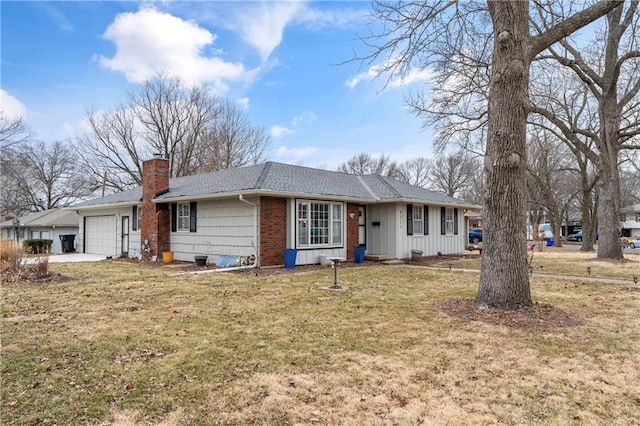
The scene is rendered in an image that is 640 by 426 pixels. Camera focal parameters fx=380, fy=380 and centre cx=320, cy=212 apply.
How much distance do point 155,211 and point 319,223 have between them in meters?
6.88

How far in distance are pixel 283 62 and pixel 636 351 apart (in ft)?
43.8

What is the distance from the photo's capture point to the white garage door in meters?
18.9

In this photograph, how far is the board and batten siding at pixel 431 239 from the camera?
15695 mm

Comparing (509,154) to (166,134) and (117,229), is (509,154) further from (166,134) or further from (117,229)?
(166,134)

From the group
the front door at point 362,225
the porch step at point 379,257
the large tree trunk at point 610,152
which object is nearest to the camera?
the porch step at point 379,257

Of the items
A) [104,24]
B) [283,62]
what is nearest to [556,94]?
[283,62]

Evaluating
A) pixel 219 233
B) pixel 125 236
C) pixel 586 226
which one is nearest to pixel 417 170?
pixel 586 226

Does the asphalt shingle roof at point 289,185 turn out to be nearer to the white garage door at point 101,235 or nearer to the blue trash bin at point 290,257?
the white garage door at point 101,235

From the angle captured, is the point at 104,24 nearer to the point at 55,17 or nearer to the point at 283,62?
the point at 55,17

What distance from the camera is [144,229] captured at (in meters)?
16.0

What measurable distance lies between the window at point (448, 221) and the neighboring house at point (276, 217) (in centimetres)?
5

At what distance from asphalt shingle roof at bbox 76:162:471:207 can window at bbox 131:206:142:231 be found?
0.43 m

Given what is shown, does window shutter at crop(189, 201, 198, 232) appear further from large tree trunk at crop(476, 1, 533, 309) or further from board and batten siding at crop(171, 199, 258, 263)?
large tree trunk at crop(476, 1, 533, 309)

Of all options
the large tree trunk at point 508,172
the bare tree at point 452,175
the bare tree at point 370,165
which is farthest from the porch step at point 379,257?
the bare tree at point 452,175
